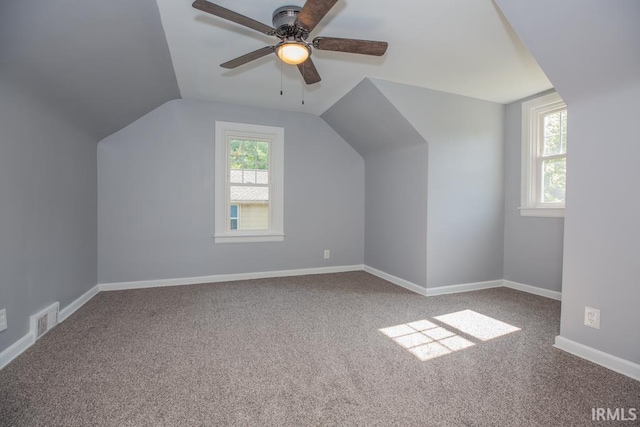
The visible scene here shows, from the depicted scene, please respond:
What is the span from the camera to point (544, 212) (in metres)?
3.60

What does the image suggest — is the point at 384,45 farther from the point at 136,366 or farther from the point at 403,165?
the point at 136,366

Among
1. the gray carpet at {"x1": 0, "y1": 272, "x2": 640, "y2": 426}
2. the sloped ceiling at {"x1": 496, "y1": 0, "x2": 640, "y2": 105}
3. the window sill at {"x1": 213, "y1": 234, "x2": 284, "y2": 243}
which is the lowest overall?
the gray carpet at {"x1": 0, "y1": 272, "x2": 640, "y2": 426}

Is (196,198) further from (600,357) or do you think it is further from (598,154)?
(600,357)

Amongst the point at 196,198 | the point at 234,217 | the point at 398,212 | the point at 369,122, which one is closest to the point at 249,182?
the point at 234,217

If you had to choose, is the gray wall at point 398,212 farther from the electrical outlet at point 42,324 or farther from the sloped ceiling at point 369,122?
the electrical outlet at point 42,324

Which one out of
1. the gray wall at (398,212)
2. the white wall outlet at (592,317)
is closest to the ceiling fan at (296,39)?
the gray wall at (398,212)

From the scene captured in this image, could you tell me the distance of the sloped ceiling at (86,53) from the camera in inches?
68.7

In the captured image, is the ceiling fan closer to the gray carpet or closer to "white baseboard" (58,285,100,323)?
the gray carpet

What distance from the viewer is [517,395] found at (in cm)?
172

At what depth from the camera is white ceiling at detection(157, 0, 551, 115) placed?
221 centimetres

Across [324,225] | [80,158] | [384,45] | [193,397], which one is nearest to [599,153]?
[384,45]

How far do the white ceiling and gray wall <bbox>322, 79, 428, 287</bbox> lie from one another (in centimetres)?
32

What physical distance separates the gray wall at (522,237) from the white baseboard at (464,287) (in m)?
0.22

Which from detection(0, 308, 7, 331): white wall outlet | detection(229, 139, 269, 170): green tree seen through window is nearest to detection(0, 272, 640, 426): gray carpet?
detection(0, 308, 7, 331): white wall outlet
